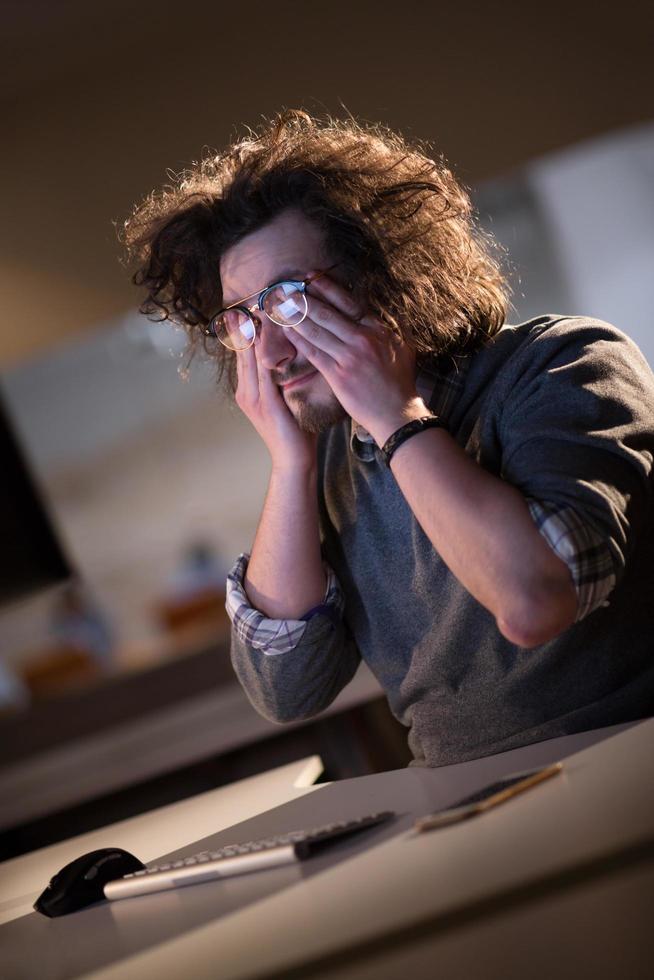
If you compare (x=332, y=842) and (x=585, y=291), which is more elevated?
(x=585, y=291)

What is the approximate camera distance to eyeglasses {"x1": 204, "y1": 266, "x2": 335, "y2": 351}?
1192mm

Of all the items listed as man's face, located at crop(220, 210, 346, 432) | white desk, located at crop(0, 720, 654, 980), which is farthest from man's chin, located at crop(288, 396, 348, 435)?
white desk, located at crop(0, 720, 654, 980)

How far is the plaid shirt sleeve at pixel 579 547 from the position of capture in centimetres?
91

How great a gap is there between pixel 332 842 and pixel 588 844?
280 millimetres

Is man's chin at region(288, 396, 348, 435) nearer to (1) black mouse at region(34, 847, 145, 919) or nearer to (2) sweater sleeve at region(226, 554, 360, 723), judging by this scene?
(2) sweater sleeve at region(226, 554, 360, 723)

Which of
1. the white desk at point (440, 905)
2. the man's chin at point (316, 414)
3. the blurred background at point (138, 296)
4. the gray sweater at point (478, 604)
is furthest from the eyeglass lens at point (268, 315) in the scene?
the blurred background at point (138, 296)

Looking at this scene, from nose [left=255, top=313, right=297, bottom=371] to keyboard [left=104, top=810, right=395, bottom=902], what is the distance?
0.58m

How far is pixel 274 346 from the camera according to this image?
48.5 inches

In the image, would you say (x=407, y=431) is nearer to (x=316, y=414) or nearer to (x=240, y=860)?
(x=316, y=414)

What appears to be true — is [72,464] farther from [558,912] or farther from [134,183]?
[558,912]

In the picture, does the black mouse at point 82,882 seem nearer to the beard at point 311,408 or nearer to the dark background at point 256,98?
the beard at point 311,408

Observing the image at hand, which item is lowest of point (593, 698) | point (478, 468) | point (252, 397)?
point (593, 698)

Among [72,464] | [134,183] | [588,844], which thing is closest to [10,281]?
[134,183]

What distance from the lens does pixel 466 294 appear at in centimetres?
132
